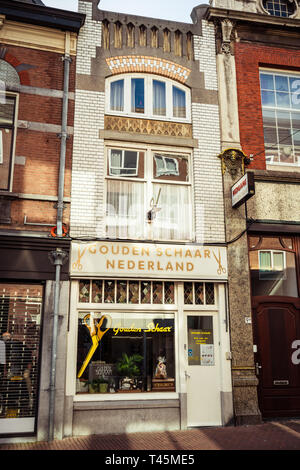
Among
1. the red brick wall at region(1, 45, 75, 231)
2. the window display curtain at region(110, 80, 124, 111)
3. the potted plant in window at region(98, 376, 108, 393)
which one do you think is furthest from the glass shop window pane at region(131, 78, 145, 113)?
the potted plant in window at region(98, 376, 108, 393)

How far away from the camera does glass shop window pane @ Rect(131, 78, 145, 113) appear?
9.95 metres

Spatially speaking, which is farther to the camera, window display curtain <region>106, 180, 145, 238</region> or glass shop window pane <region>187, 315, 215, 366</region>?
window display curtain <region>106, 180, 145, 238</region>

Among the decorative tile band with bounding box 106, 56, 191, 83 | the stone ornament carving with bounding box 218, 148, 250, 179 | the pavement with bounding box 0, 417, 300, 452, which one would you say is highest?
the decorative tile band with bounding box 106, 56, 191, 83

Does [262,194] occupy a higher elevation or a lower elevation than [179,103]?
lower

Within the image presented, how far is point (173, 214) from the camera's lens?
381 inches

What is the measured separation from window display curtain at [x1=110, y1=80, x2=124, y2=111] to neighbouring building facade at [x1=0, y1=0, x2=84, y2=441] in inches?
37.4

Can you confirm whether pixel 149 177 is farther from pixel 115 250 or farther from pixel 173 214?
pixel 115 250

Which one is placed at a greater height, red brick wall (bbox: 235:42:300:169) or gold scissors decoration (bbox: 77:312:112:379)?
red brick wall (bbox: 235:42:300:169)

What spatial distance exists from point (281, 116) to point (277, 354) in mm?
5959

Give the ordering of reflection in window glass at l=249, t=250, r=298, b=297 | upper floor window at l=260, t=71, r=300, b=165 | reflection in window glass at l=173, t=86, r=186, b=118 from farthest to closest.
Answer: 1. upper floor window at l=260, t=71, r=300, b=165
2. reflection in window glass at l=173, t=86, r=186, b=118
3. reflection in window glass at l=249, t=250, r=298, b=297

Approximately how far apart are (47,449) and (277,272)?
613 cm

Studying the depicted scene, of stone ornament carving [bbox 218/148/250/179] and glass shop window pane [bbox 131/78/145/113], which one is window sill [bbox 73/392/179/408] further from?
glass shop window pane [bbox 131/78/145/113]

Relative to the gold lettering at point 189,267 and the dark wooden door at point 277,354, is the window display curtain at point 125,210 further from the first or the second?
the dark wooden door at point 277,354

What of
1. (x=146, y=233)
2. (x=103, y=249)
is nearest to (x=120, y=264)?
(x=103, y=249)
